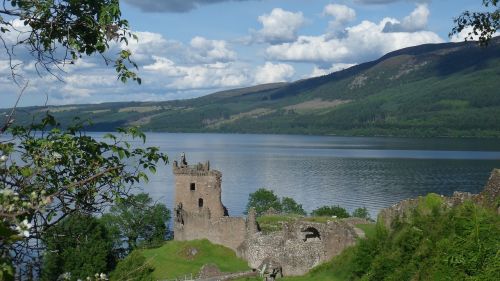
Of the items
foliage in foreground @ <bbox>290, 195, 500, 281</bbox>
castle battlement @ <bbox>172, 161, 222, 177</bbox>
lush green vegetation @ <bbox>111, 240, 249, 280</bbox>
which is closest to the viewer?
foliage in foreground @ <bbox>290, 195, 500, 281</bbox>

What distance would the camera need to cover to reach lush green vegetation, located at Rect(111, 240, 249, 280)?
42.4 m

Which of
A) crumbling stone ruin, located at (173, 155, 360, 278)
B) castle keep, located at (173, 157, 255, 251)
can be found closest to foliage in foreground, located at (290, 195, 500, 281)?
crumbling stone ruin, located at (173, 155, 360, 278)

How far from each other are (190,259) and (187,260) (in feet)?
0.82

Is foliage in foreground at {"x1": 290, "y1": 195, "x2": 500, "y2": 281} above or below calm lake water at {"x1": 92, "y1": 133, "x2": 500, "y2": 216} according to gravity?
above

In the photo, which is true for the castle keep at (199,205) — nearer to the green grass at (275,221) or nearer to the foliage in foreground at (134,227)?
the green grass at (275,221)

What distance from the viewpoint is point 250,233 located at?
4356 cm

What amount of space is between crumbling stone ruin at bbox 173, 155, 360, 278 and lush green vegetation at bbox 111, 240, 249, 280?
0.64 metres

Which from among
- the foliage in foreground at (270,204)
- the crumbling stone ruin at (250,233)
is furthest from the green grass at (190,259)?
the foliage in foreground at (270,204)

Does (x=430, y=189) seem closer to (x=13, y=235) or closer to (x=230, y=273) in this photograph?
(x=230, y=273)

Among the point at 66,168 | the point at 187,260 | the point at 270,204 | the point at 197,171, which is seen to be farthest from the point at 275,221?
the point at 66,168

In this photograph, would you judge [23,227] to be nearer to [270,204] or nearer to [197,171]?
[197,171]

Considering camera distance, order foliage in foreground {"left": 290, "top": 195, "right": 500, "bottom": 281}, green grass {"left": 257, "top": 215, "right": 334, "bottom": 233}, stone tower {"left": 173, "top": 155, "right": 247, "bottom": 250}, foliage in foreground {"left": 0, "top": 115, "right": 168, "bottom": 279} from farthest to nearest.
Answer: stone tower {"left": 173, "top": 155, "right": 247, "bottom": 250}
green grass {"left": 257, "top": 215, "right": 334, "bottom": 233}
foliage in foreground {"left": 290, "top": 195, "right": 500, "bottom": 281}
foliage in foreground {"left": 0, "top": 115, "right": 168, "bottom": 279}

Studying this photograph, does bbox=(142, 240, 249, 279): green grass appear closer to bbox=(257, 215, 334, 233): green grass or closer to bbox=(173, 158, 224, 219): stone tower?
bbox=(257, 215, 334, 233): green grass

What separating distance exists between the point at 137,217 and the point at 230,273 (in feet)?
116
